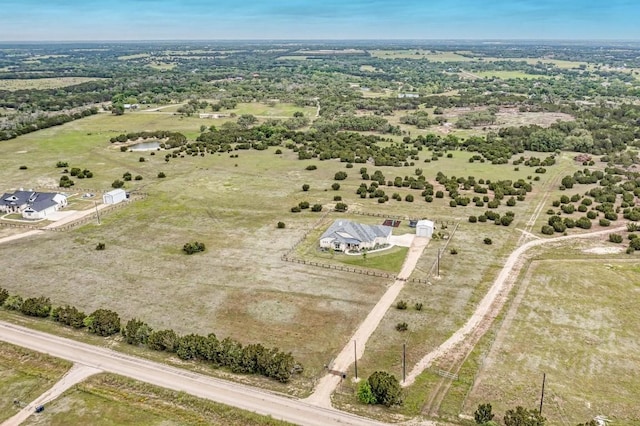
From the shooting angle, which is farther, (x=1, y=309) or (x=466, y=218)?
(x=466, y=218)

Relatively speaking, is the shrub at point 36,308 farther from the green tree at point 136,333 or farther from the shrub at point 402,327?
the shrub at point 402,327

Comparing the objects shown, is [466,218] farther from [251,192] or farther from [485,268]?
[251,192]

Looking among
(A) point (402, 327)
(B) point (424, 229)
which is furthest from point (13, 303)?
(B) point (424, 229)

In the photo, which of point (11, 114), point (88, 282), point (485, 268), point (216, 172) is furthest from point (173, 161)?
point (11, 114)

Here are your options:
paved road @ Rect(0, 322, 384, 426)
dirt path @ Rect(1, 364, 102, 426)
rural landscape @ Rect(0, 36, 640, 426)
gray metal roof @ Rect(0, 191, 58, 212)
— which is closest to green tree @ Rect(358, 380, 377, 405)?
rural landscape @ Rect(0, 36, 640, 426)

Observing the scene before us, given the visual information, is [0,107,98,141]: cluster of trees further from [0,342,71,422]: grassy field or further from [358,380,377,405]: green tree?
[358,380,377,405]: green tree

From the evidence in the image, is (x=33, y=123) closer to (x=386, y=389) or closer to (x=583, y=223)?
(x=583, y=223)
